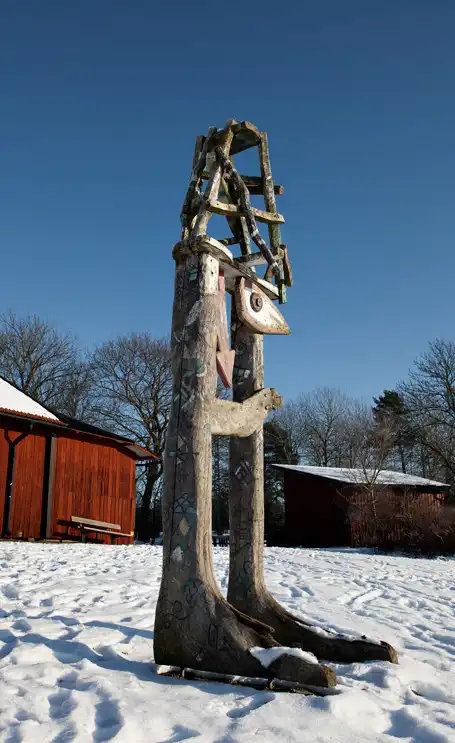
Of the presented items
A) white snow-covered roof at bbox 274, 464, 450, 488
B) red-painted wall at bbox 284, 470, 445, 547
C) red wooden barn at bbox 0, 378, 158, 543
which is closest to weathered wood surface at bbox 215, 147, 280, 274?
red wooden barn at bbox 0, 378, 158, 543

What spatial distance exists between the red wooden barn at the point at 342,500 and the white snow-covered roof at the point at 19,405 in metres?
12.2

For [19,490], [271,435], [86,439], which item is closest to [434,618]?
[19,490]

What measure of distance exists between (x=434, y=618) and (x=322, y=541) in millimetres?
20205

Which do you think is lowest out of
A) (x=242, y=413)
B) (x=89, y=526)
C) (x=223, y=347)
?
(x=89, y=526)

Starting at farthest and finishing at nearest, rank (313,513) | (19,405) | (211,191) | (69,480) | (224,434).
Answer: (313,513) → (69,480) → (19,405) → (211,191) → (224,434)

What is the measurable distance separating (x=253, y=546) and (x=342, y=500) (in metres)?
21.2

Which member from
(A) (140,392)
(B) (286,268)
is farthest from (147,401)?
(B) (286,268)

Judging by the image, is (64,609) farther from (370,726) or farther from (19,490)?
(19,490)

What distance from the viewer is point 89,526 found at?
1745cm

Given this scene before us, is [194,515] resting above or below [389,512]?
above

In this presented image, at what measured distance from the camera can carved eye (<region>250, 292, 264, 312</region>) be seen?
419 cm

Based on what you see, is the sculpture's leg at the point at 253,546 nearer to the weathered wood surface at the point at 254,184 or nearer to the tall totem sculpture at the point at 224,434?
the tall totem sculpture at the point at 224,434

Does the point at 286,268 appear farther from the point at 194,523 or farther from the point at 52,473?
the point at 52,473

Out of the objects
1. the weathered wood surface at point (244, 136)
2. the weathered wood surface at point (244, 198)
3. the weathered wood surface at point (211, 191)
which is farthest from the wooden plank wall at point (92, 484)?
the weathered wood surface at point (211, 191)
